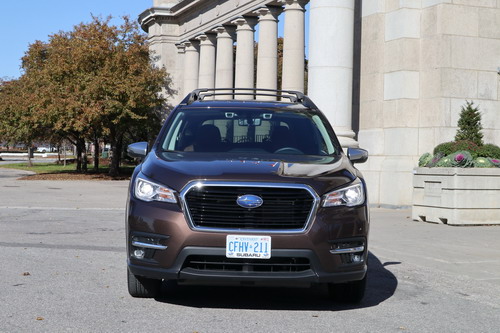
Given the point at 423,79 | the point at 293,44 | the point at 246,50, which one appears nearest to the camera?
the point at 423,79

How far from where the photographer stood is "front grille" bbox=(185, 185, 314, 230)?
640 cm

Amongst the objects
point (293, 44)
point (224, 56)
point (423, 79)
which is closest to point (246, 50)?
point (224, 56)

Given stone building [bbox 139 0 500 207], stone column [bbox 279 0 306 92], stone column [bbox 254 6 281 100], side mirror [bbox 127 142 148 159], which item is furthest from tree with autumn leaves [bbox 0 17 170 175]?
side mirror [bbox 127 142 148 159]

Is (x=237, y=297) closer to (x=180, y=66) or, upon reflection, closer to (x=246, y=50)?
(x=246, y=50)

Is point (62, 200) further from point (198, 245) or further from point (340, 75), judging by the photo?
point (198, 245)

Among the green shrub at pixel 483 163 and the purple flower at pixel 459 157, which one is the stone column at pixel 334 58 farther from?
the purple flower at pixel 459 157

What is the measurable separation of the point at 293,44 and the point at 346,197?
77.0ft

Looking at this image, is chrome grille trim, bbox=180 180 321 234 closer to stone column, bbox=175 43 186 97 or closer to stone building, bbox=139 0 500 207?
stone building, bbox=139 0 500 207

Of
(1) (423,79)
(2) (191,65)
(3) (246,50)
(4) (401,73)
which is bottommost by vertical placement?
(1) (423,79)

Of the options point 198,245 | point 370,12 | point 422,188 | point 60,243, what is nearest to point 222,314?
point 198,245

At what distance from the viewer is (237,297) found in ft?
24.4

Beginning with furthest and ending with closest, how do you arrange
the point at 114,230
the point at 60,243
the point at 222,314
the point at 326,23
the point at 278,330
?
1. the point at 326,23
2. the point at 114,230
3. the point at 60,243
4. the point at 222,314
5. the point at 278,330

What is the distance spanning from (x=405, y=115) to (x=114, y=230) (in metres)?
10.4

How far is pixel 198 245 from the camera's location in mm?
6305
